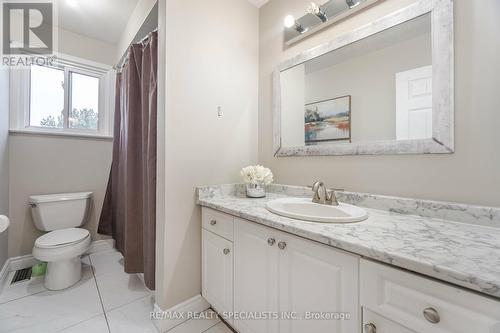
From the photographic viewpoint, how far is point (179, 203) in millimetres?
1331

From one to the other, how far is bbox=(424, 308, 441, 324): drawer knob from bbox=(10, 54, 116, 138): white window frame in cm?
287

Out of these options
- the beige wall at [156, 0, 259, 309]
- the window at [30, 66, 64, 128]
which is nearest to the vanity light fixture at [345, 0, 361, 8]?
the beige wall at [156, 0, 259, 309]

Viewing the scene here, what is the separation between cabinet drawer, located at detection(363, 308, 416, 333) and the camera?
23.3 inches

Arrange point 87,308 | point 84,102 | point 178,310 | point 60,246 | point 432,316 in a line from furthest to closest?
1. point 84,102
2. point 60,246
3. point 87,308
4. point 178,310
5. point 432,316

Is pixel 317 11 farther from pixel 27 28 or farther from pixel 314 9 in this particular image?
pixel 27 28

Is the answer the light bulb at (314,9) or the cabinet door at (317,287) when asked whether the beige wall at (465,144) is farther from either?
the cabinet door at (317,287)

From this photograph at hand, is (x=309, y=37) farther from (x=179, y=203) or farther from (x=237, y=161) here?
(x=179, y=203)

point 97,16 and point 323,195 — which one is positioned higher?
point 97,16

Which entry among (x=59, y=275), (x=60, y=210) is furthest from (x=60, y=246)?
(x=60, y=210)

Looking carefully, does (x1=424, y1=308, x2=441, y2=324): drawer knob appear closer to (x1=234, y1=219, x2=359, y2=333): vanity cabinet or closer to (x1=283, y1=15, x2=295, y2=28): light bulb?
(x1=234, y1=219, x2=359, y2=333): vanity cabinet

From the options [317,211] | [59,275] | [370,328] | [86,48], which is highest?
[86,48]

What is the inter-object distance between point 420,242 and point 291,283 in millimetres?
497

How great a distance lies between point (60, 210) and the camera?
1944mm

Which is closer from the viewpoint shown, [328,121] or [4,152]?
[328,121]
